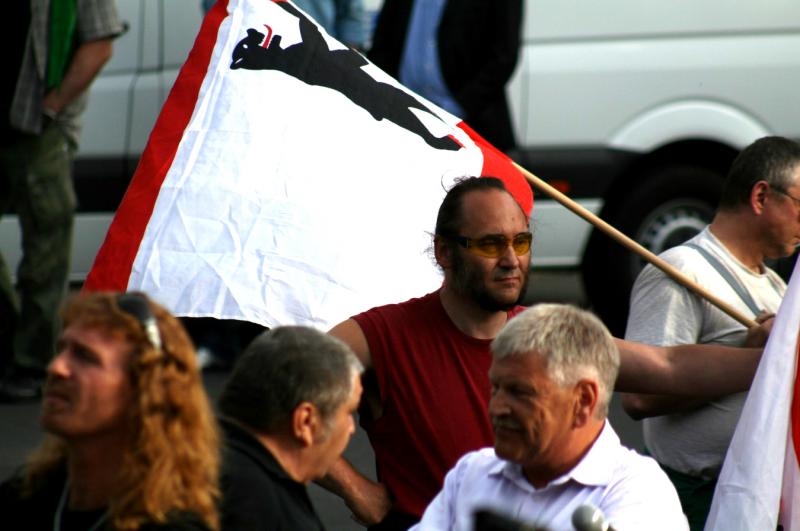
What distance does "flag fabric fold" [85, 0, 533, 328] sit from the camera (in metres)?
4.81

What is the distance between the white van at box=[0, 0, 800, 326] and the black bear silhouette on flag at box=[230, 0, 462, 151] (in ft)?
13.1

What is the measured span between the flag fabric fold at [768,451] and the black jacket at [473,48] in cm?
441

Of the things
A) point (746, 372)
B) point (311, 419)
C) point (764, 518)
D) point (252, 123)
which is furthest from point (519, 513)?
point (252, 123)

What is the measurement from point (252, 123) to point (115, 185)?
427 centimetres

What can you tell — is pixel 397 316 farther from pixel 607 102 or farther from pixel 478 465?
pixel 607 102

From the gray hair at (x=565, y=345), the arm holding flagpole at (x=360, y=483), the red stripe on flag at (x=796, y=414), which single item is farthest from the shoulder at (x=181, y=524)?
the red stripe on flag at (x=796, y=414)

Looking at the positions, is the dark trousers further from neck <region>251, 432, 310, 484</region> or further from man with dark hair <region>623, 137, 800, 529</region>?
neck <region>251, 432, 310, 484</region>

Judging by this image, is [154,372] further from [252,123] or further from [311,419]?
[252,123]

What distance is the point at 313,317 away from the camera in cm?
479

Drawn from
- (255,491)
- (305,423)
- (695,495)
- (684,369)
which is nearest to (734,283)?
(684,369)

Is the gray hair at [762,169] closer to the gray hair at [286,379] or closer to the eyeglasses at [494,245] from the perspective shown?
the eyeglasses at [494,245]

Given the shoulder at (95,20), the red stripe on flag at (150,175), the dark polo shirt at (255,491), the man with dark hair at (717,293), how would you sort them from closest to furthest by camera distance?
the dark polo shirt at (255,491)
the man with dark hair at (717,293)
the red stripe on flag at (150,175)
the shoulder at (95,20)

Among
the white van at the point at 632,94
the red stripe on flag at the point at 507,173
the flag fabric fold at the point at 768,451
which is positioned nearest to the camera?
the flag fabric fold at the point at 768,451

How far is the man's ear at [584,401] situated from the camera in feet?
11.7
